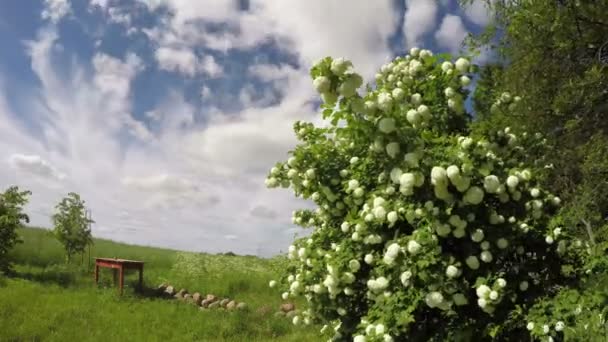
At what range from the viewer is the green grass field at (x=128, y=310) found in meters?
10.4

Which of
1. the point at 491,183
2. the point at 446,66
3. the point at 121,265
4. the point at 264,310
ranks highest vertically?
the point at 446,66

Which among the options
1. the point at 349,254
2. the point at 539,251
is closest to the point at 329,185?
the point at 349,254

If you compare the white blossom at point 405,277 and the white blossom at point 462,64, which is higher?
the white blossom at point 462,64

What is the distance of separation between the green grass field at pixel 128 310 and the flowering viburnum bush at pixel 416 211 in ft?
6.06

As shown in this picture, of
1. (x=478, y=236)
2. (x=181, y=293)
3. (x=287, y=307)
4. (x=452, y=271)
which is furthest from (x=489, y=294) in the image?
(x=181, y=293)

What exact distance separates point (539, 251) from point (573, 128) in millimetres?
5261

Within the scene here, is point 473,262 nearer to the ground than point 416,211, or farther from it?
nearer to the ground

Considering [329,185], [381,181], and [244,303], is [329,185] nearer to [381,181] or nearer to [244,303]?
[381,181]

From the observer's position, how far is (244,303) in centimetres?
1462

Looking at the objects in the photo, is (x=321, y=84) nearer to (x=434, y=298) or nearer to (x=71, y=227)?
(x=434, y=298)

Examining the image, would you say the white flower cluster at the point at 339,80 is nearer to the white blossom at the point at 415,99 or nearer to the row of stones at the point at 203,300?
the white blossom at the point at 415,99

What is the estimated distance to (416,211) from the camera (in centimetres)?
420

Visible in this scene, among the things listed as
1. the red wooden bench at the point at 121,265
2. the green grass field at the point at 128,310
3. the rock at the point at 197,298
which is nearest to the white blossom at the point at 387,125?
the green grass field at the point at 128,310

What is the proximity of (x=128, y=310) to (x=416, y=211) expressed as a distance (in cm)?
1091
